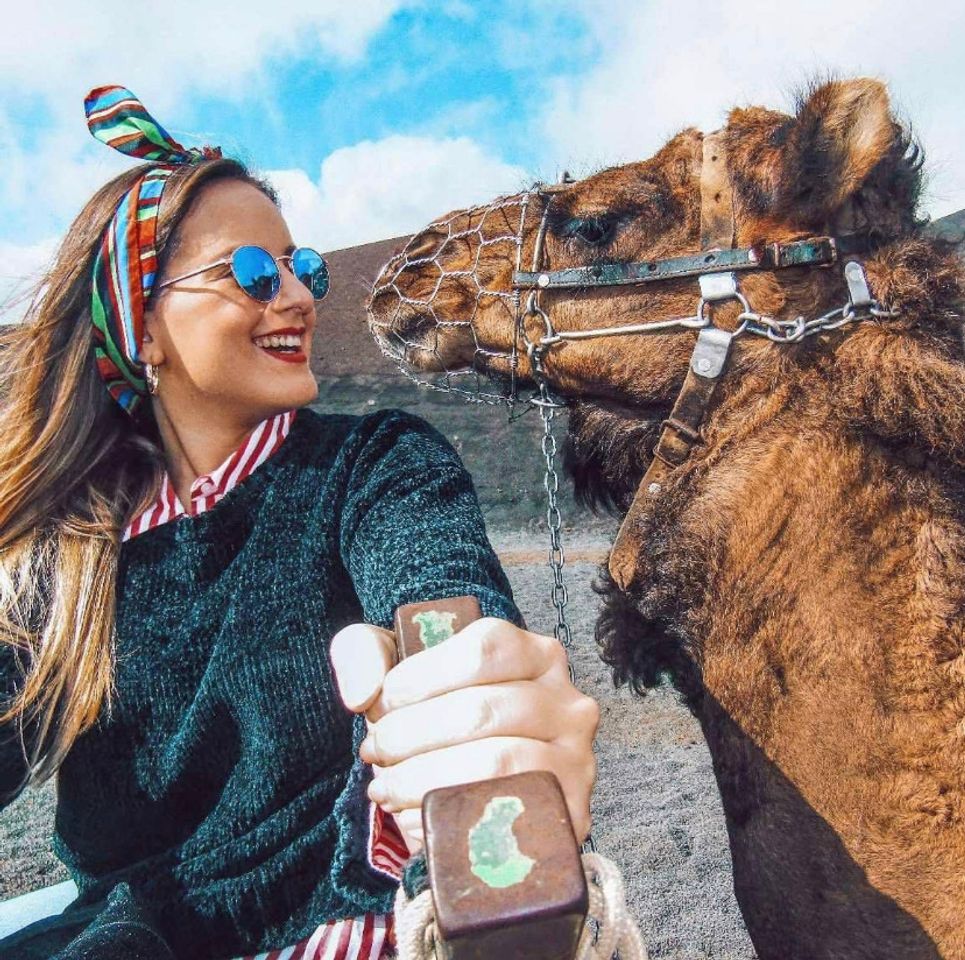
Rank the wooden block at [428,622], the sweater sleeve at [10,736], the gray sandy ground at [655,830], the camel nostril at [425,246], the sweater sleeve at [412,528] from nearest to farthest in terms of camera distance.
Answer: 1. the wooden block at [428,622]
2. the sweater sleeve at [412,528]
3. the sweater sleeve at [10,736]
4. the camel nostril at [425,246]
5. the gray sandy ground at [655,830]

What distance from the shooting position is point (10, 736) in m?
1.73

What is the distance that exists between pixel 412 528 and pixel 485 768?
0.65m

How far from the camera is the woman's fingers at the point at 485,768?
796 mm

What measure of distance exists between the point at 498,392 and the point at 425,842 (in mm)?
2311

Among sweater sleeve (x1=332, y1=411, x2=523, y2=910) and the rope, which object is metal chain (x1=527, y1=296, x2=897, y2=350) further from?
the rope

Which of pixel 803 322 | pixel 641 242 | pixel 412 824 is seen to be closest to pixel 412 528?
pixel 412 824

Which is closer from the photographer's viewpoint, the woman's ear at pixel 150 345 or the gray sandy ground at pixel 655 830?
the woman's ear at pixel 150 345

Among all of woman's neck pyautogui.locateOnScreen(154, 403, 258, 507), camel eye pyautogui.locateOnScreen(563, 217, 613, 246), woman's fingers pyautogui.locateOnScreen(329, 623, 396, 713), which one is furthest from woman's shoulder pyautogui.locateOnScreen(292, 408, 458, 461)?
camel eye pyautogui.locateOnScreen(563, 217, 613, 246)

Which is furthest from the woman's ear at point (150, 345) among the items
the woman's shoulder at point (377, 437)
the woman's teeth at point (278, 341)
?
the woman's shoulder at point (377, 437)

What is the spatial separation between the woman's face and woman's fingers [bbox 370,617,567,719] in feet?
3.29

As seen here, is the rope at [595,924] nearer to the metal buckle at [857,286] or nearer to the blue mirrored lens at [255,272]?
the blue mirrored lens at [255,272]

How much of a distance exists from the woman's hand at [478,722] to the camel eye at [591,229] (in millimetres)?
1996

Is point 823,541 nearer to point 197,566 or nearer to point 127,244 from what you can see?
point 197,566

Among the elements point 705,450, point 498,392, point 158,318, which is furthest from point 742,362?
point 158,318
